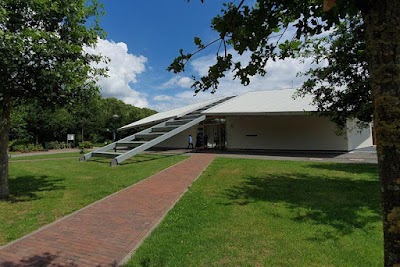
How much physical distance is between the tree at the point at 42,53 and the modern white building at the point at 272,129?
15781mm

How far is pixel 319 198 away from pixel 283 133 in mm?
18821

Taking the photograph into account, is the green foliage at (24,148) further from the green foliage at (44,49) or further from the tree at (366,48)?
the tree at (366,48)

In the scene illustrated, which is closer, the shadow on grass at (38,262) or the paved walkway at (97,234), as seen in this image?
the shadow on grass at (38,262)

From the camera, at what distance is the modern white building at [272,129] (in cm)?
2383

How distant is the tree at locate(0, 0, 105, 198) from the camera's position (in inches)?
279

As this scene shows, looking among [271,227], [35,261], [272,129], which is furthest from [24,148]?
[271,227]

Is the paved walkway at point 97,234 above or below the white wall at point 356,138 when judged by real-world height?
below

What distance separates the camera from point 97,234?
19.3 feet

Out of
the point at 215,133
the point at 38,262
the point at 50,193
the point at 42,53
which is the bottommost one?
the point at 38,262

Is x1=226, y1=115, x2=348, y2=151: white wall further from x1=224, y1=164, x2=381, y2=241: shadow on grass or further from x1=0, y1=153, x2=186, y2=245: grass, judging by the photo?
x1=0, y1=153, x2=186, y2=245: grass

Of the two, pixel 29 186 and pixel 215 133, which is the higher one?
pixel 215 133

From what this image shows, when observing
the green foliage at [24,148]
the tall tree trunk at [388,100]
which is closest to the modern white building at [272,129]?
the green foliage at [24,148]

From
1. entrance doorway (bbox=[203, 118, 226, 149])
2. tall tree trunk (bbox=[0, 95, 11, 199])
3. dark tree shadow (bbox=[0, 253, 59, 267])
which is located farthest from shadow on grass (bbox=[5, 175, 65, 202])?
entrance doorway (bbox=[203, 118, 226, 149])

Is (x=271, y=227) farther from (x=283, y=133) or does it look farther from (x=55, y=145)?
(x=55, y=145)
